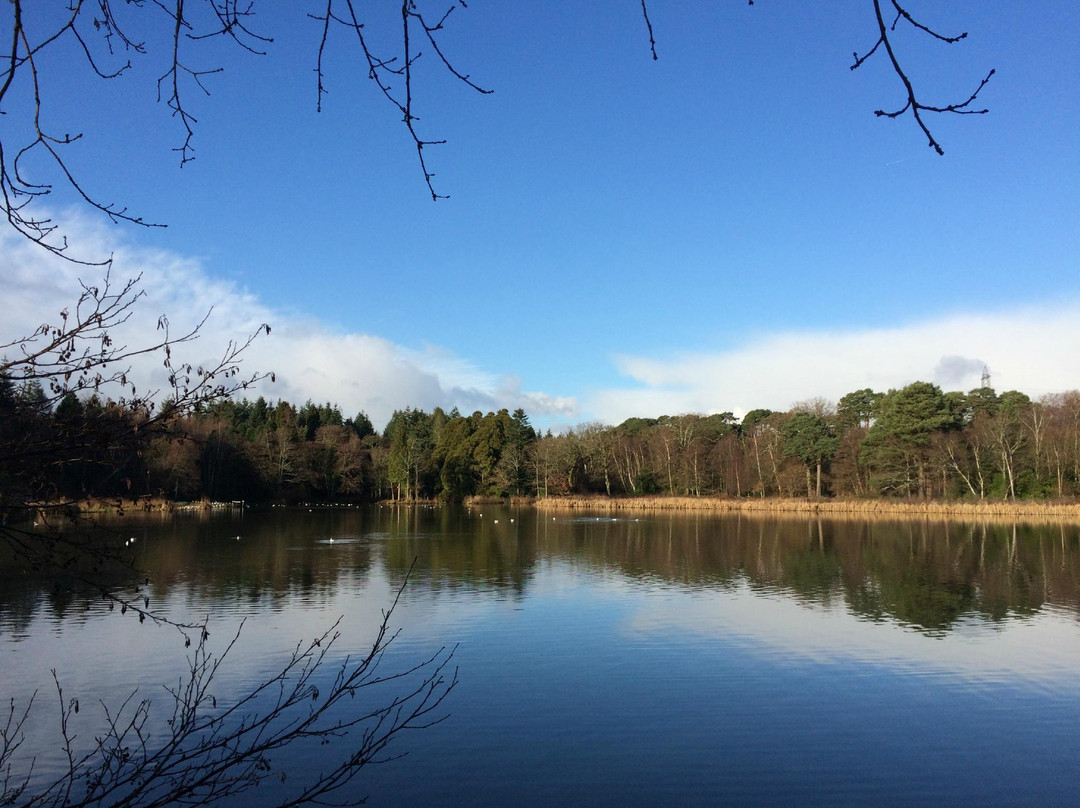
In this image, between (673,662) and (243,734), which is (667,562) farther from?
(243,734)

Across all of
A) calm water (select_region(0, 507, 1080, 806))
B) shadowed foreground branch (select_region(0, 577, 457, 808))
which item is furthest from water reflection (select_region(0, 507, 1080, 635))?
shadowed foreground branch (select_region(0, 577, 457, 808))

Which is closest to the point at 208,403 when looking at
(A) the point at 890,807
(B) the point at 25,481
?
(B) the point at 25,481

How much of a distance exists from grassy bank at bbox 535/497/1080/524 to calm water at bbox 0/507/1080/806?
52.8ft

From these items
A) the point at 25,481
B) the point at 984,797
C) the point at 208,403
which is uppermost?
the point at 208,403

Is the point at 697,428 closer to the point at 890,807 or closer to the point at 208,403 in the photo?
the point at 890,807

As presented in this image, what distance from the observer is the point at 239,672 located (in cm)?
1011

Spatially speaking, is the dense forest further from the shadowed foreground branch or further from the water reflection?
the shadowed foreground branch

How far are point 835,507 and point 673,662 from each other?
122ft

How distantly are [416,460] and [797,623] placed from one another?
180ft

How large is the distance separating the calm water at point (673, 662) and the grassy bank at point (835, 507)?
52.8 feet

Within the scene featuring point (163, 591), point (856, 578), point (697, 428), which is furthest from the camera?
point (697, 428)

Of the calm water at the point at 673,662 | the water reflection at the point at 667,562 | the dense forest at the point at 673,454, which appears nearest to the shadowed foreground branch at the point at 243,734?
the calm water at the point at 673,662

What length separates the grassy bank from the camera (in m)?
37.1

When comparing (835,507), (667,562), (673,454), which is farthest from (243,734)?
(673,454)
